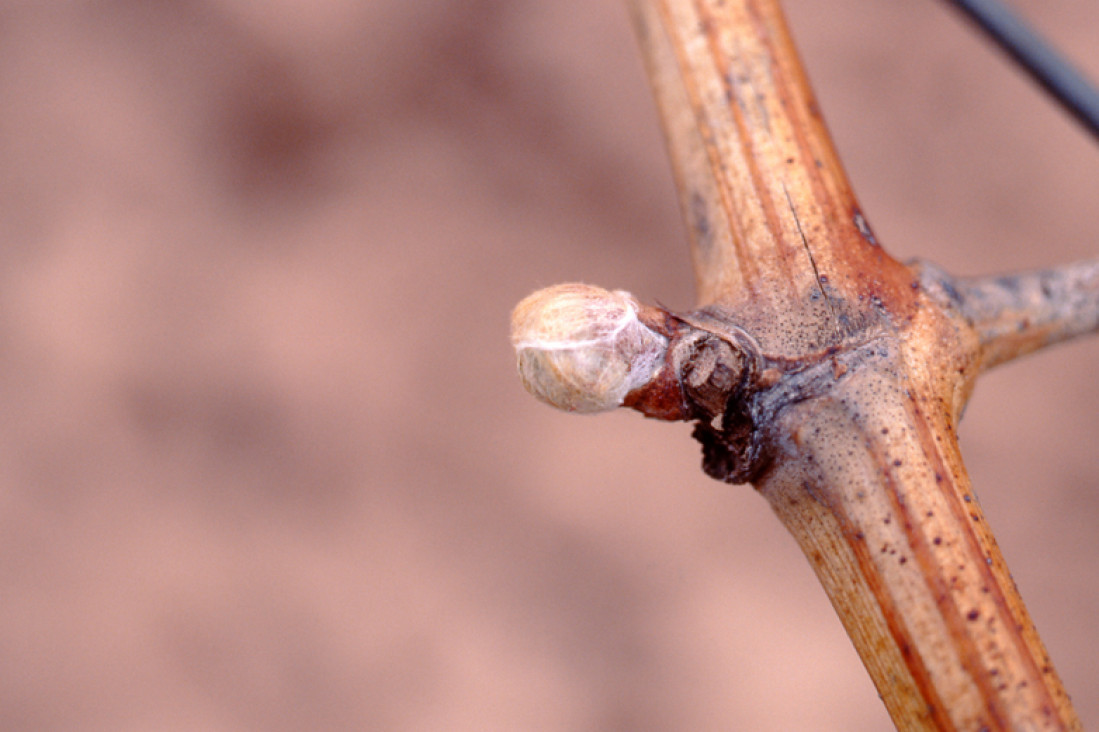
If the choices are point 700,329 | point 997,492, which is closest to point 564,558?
point 997,492

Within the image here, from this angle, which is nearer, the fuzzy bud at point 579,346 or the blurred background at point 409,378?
the fuzzy bud at point 579,346

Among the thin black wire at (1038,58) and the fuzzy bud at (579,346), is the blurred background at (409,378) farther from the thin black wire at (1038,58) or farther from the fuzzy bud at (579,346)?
the fuzzy bud at (579,346)

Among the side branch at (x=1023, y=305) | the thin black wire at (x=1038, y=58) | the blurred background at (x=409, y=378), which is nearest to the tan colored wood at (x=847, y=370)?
the side branch at (x=1023, y=305)

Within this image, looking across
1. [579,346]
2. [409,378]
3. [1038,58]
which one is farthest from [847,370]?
[409,378]

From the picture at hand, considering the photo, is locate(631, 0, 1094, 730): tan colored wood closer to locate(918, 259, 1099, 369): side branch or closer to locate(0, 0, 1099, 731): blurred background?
locate(918, 259, 1099, 369): side branch

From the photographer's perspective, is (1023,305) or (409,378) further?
(409,378)

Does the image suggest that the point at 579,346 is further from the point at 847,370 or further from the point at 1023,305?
the point at 1023,305

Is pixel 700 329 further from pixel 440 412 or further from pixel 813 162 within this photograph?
pixel 440 412
